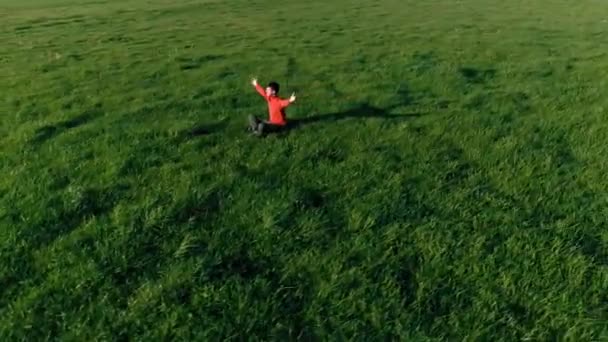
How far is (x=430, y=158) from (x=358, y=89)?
19.1 ft

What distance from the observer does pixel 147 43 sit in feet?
83.5

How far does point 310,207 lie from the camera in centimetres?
796

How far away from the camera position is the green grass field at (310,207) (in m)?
5.74

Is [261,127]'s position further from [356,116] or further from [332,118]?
[356,116]

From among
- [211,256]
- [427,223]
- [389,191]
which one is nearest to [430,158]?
[389,191]

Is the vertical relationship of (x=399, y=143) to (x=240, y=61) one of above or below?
below

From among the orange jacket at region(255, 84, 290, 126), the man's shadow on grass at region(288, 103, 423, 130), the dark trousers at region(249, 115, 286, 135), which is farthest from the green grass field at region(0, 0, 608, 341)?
the orange jacket at region(255, 84, 290, 126)

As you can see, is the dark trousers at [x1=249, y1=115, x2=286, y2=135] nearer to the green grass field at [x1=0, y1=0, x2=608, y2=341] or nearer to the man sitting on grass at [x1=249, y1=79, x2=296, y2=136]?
the man sitting on grass at [x1=249, y1=79, x2=296, y2=136]

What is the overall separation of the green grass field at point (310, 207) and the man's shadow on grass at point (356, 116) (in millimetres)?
81

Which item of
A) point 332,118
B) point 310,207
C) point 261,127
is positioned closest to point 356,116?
point 332,118

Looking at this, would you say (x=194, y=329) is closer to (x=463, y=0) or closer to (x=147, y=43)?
(x=147, y=43)

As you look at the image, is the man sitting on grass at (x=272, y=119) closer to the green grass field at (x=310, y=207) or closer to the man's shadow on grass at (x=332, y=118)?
the man's shadow on grass at (x=332, y=118)

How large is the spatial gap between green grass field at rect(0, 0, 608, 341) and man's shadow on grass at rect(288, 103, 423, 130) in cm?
8

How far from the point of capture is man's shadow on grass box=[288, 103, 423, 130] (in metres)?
11.9
